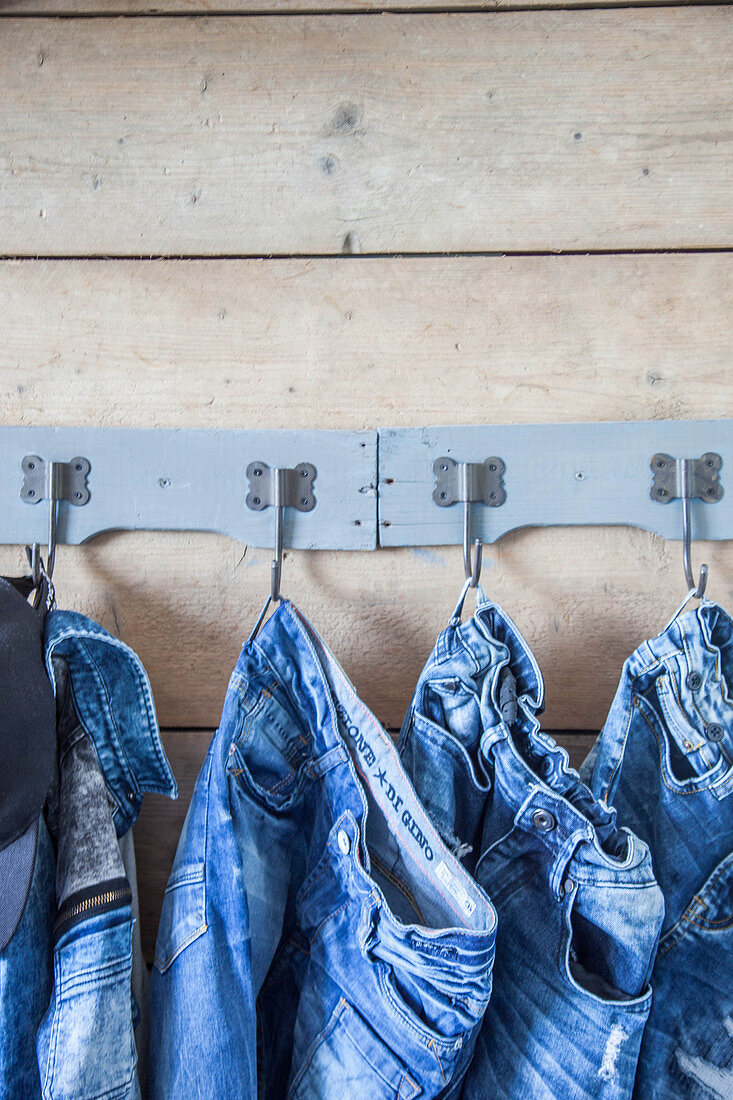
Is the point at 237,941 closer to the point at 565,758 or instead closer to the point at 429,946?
the point at 429,946

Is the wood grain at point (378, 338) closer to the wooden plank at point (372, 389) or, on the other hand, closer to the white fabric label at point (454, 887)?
the wooden plank at point (372, 389)

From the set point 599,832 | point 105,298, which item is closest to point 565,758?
point 599,832

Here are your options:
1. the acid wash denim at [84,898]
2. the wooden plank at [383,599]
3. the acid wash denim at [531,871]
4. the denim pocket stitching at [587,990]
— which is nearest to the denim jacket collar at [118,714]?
the acid wash denim at [84,898]

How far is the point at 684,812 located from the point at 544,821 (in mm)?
139

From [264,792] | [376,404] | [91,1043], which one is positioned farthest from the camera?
[376,404]

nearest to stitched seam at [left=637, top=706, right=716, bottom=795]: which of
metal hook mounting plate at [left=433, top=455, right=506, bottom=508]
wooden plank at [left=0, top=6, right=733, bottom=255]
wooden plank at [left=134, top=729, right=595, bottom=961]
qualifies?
wooden plank at [left=134, top=729, right=595, bottom=961]

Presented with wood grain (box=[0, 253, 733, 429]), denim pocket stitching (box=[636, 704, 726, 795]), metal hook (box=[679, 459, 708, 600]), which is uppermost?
wood grain (box=[0, 253, 733, 429])

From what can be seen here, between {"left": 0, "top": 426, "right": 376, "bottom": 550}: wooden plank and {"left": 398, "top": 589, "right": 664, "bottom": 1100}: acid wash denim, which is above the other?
{"left": 0, "top": 426, "right": 376, "bottom": 550}: wooden plank

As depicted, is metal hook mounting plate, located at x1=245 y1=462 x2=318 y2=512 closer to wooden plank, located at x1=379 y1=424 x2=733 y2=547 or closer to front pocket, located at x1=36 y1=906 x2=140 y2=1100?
wooden plank, located at x1=379 y1=424 x2=733 y2=547

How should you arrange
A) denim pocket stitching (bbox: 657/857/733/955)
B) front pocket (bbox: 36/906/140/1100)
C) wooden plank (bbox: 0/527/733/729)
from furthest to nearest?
Answer: wooden plank (bbox: 0/527/733/729) < denim pocket stitching (bbox: 657/857/733/955) < front pocket (bbox: 36/906/140/1100)

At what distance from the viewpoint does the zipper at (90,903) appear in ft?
1.65

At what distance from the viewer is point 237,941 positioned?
1.71 ft

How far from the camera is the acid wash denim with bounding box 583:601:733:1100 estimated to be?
1.82ft

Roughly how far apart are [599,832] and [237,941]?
27cm
